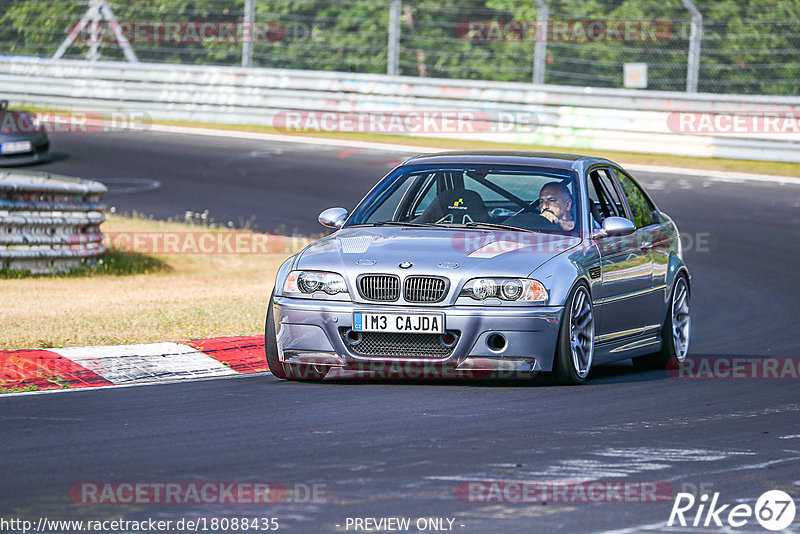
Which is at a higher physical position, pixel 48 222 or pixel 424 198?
pixel 424 198

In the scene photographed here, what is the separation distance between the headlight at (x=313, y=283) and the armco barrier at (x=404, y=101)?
15.5m

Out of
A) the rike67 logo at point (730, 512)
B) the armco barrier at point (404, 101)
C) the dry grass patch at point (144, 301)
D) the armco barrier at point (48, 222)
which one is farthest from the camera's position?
the armco barrier at point (404, 101)

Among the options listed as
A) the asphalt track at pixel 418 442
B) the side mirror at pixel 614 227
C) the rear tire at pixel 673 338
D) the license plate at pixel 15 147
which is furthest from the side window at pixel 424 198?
the license plate at pixel 15 147

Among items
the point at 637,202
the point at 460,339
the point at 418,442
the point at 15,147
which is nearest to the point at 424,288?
the point at 460,339

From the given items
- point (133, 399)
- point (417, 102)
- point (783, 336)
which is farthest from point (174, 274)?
point (417, 102)

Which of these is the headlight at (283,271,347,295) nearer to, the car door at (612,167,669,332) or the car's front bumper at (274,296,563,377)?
the car's front bumper at (274,296,563,377)

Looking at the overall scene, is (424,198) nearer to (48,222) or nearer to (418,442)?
(418,442)

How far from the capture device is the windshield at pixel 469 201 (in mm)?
9078

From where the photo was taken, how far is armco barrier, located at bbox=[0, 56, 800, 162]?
22891 mm

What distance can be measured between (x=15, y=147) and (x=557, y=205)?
1547 centimetres

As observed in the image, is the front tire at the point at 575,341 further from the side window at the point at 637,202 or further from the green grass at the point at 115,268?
the green grass at the point at 115,268

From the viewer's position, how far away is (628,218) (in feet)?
32.6

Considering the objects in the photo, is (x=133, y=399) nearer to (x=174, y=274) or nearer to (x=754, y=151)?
(x=174, y=274)

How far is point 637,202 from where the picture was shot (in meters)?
10.2
